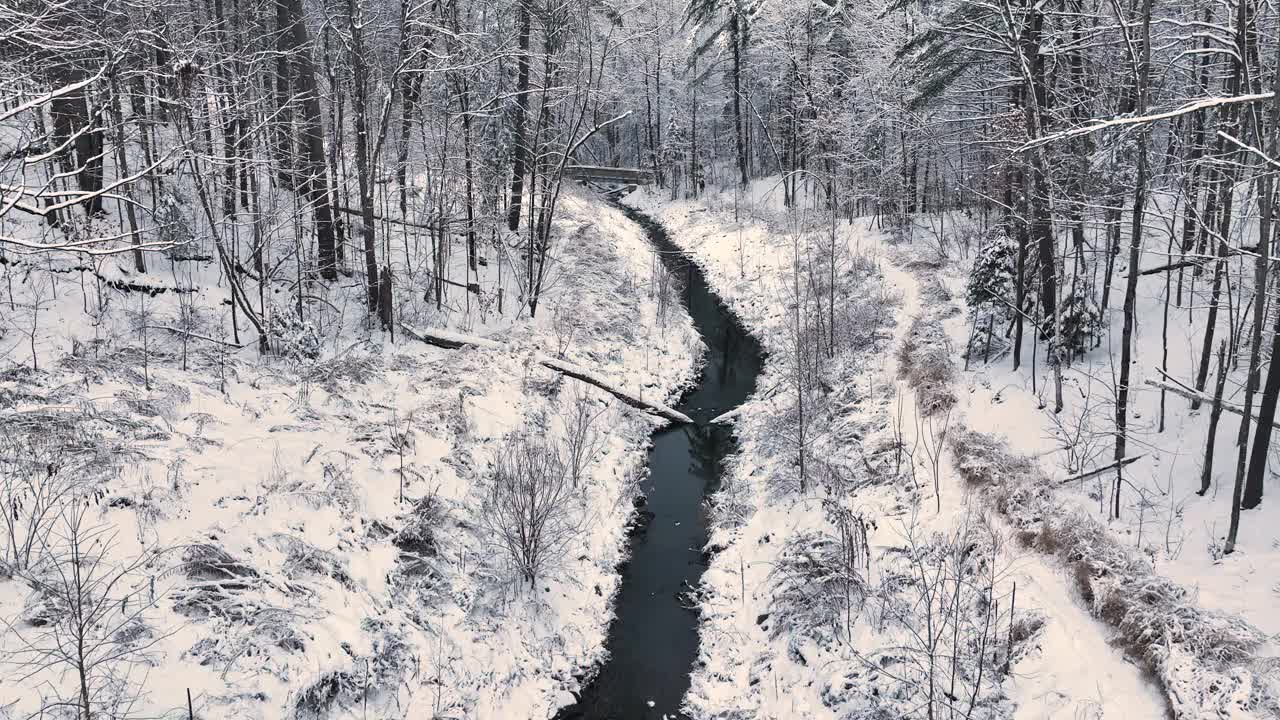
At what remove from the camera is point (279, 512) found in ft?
25.3

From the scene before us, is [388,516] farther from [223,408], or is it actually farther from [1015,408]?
[1015,408]

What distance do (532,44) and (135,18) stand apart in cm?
Result: 1038

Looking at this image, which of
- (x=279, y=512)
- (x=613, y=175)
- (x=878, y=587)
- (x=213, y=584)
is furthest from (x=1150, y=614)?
(x=613, y=175)

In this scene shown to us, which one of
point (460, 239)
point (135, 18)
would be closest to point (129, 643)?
point (135, 18)

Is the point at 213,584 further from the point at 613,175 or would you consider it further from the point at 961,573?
the point at 613,175

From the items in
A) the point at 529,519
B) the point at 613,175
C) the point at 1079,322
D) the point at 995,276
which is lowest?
the point at 529,519

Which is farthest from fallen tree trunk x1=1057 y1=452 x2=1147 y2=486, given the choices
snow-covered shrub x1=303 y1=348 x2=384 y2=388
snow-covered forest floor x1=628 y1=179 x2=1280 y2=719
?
snow-covered shrub x1=303 y1=348 x2=384 y2=388

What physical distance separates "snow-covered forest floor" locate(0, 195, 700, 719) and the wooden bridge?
25611mm

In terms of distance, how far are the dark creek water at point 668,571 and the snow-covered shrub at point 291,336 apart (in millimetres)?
5973

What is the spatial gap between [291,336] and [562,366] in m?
4.85

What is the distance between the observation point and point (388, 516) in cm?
852

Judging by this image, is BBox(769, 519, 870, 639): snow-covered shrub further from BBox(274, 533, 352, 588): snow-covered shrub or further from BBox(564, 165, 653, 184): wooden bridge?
BBox(564, 165, 653, 184): wooden bridge

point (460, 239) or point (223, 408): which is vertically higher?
point (460, 239)

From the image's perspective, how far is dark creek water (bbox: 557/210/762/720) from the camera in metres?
7.84
